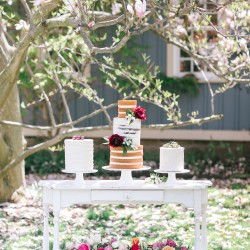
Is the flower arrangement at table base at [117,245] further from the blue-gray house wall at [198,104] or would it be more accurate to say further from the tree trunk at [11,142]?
the blue-gray house wall at [198,104]

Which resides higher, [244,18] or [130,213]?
[244,18]

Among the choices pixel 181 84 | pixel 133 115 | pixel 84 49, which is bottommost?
pixel 133 115

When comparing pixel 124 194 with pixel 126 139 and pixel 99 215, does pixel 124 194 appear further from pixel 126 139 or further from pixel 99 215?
pixel 99 215

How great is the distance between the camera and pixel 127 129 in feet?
17.6

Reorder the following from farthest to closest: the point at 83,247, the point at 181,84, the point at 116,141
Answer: the point at 181,84 → the point at 83,247 → the point at 116,141

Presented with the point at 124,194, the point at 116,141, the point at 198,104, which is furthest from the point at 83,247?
the point at 198,104

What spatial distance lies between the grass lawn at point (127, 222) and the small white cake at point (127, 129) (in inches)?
57.7

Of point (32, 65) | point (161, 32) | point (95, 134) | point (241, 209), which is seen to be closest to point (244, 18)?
point (161, 32)

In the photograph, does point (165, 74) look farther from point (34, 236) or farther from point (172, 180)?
point (172, 180)

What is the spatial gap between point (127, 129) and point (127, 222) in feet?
9.60

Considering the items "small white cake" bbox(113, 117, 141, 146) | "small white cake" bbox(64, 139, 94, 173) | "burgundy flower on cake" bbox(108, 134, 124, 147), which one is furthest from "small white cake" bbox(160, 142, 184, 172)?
"small white cake" bbox(64, 139, 94, 173)

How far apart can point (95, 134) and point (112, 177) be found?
1487 millimetres

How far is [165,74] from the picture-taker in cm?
1330

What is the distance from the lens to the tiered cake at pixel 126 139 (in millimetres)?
5262
